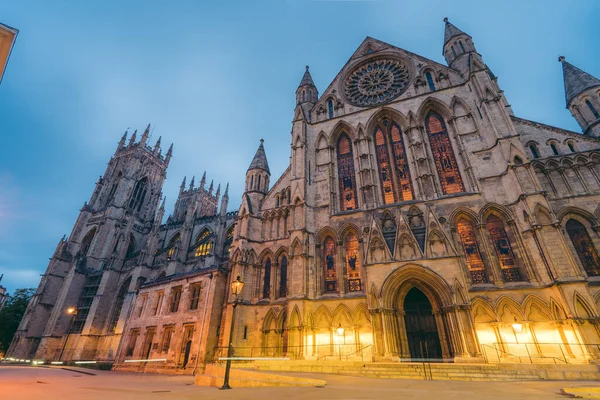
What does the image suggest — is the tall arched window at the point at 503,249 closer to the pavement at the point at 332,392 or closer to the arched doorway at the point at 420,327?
the arched doorway at the point at 420,327

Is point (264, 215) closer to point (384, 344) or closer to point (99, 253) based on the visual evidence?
point (384, 344)

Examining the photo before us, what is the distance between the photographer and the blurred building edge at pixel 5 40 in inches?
213

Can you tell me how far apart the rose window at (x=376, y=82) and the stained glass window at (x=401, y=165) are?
130 inches

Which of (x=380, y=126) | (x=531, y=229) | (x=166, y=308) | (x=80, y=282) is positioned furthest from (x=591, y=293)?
(x=80, y=282)

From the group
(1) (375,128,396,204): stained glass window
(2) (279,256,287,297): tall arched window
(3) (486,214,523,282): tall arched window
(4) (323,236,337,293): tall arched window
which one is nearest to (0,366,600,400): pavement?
(3) (486,214,523,282): tall arched window

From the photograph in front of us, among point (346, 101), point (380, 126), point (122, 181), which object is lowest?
point (380, 126)

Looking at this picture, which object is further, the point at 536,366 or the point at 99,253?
the point at 99,253

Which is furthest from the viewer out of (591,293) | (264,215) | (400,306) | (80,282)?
(80,282)

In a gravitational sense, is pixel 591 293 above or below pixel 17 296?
below

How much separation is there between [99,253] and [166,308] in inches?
1061

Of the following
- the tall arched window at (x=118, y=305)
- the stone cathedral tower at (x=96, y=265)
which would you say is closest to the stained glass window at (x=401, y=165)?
the stone cathedral tower at (x=96, y=265)

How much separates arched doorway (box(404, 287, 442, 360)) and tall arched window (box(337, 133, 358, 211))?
6.96 metres

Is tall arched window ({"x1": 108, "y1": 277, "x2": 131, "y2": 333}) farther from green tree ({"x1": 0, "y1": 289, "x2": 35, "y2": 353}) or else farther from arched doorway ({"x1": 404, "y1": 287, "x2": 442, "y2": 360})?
arched doorway ({"x1": 404, "y1": 287, "x2": 442, "y2": 360})

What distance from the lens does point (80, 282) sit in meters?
39.2
